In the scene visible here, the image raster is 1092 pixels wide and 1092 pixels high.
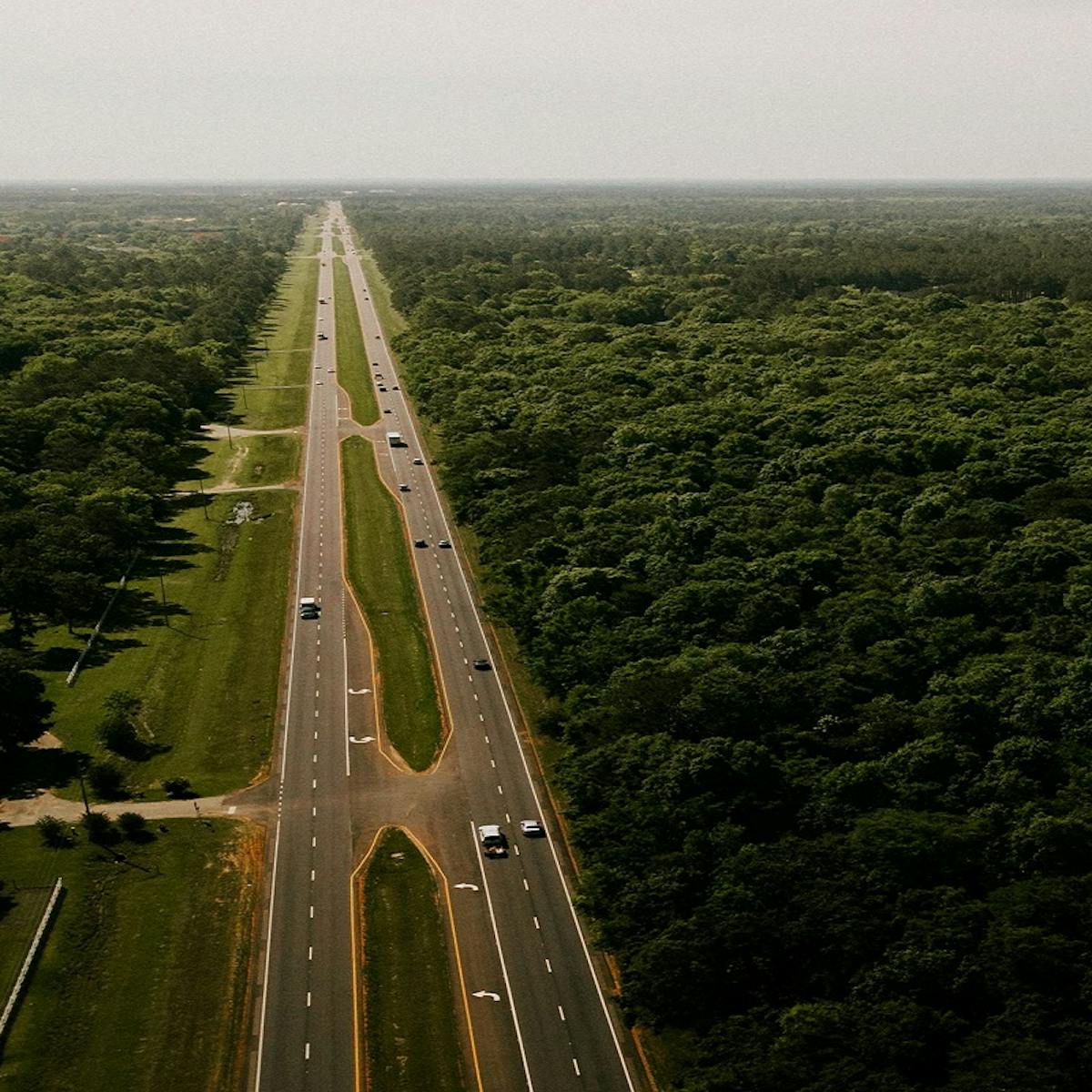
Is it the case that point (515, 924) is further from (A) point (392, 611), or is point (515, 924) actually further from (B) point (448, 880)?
(A) point (392, 611)

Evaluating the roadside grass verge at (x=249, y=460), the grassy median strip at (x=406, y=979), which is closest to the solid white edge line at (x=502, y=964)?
the grassy median strip at (x=406, y=979)

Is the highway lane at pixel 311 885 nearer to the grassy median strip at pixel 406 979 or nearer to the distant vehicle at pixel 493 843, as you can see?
the grassy median strip at pixel 406 979

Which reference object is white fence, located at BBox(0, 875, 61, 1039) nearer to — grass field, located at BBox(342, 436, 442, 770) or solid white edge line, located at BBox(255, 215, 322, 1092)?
solid white edge line, located at BBox(255, 215, 322, 1092)

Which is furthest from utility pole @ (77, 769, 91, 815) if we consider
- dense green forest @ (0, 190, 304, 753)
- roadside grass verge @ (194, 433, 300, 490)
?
roadside grass verge @ (194, 433, 300, 490)

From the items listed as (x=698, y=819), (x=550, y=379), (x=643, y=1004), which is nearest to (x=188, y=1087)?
(x=643, y=1004)

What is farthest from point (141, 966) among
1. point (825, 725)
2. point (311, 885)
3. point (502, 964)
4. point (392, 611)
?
point (392, 611)
